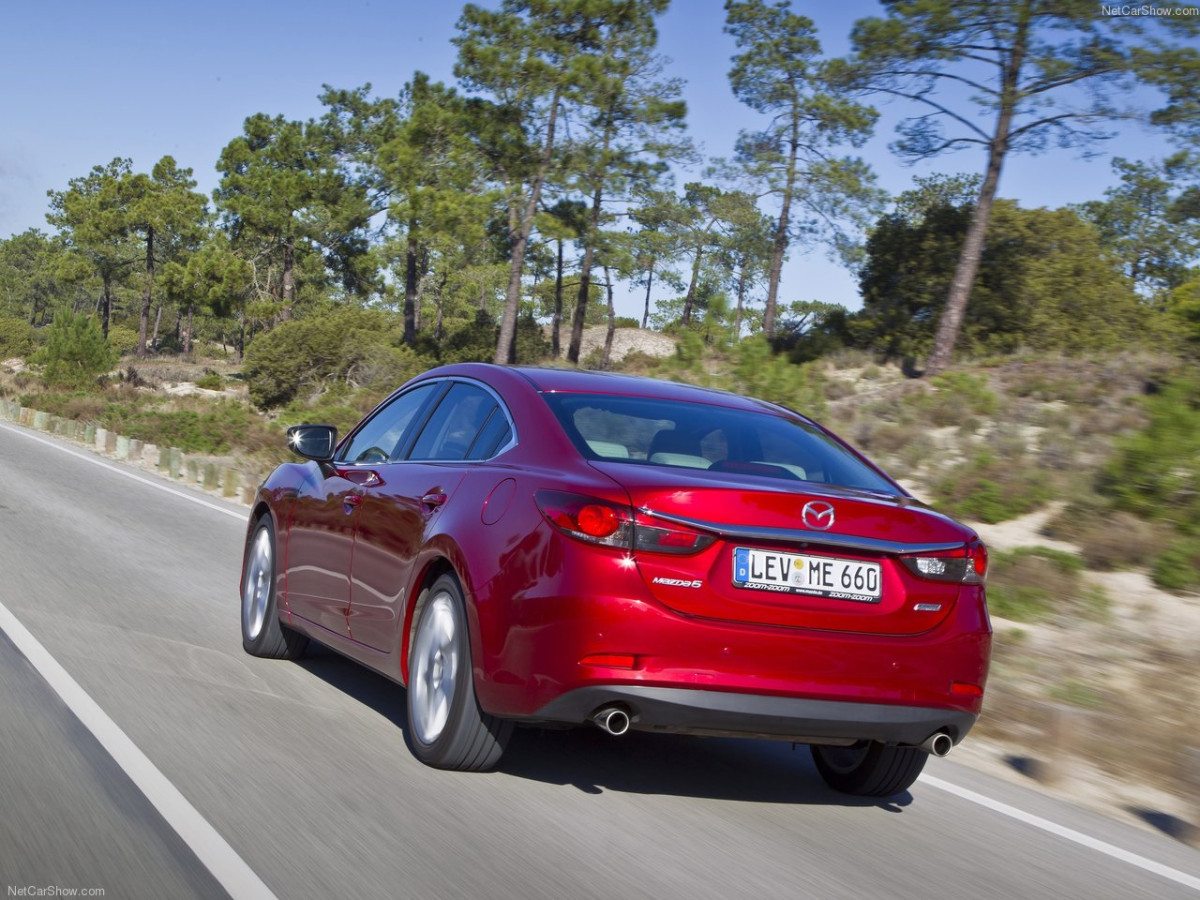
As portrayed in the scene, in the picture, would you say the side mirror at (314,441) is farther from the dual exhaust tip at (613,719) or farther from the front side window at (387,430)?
the dual exhaust tip at (613,719)

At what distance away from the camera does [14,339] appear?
9306cm

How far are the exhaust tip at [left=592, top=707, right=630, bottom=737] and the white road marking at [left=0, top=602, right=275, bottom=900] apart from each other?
119 centimetres

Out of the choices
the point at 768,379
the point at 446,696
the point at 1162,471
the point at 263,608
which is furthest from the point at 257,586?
the point at 768,379

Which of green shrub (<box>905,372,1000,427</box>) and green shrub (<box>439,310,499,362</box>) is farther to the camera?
green shrub (<box>439,310,499,362</box>)

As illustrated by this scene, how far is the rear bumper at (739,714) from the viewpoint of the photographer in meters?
4.43

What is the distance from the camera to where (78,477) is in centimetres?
2034

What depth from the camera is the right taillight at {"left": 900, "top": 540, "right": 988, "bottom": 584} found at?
4734mm

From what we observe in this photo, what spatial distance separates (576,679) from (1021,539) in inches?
403

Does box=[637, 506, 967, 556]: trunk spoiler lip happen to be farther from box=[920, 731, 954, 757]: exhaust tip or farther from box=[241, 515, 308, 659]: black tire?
box=[241, 515, 308, 659]: black tire

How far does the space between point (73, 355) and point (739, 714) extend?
4970 centimetres

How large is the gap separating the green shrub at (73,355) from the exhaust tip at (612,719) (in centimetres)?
4906

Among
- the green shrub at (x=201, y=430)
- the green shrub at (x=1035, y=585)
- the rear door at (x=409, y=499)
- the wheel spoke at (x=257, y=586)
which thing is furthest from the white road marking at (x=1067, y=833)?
the green shrub at (x=201, y=430)

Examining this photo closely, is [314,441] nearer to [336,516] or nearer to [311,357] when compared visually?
[336,516]

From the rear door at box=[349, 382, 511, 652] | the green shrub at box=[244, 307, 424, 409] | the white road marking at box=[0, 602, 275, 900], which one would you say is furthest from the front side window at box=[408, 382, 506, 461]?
the green shrub at box=[244, 307, 424, 409]
